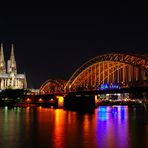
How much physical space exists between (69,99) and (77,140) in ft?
254

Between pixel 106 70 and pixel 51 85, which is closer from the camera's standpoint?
pixel 106 70

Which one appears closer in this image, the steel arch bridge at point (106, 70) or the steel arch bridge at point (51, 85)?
the steel arch bridge at point (106, 70)

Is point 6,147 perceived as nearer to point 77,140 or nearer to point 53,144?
point 53,144

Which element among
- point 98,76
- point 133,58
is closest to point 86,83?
point 98,76

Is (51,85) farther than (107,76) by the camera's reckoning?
Yes

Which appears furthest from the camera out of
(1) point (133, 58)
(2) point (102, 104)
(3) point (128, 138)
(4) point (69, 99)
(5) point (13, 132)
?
(2) point (102, 104)

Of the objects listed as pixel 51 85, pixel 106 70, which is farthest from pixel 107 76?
pixel 51 85

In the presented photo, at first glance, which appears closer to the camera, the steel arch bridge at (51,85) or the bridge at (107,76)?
the bridge at (107,76)

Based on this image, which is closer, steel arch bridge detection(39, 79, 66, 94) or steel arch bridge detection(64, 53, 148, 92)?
steel arch bridge detection(64, 53, 148, 92)

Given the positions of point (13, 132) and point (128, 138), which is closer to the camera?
point (128, 138)

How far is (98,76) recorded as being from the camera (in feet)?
364

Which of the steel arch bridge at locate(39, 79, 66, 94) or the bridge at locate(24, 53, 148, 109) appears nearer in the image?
the bridge at locate(24, 53, 148, 109)

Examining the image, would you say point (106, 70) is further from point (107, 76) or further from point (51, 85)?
point (51, 85)

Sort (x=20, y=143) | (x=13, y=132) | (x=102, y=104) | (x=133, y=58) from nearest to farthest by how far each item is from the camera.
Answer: (x=20, y=143)
(x=13, y=132)
(x=133, y=58)
(x=102, y=104)
